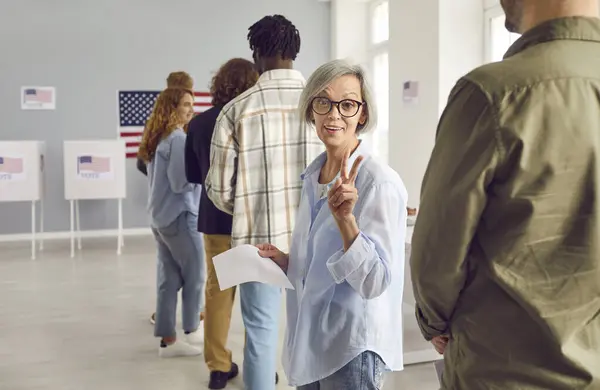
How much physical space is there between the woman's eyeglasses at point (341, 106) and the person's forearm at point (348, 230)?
0.37 metres

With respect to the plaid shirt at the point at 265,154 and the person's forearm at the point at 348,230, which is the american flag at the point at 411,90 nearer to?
the plaid shirt at the point at 265,154

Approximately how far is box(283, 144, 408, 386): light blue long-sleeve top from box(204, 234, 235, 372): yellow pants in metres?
1.47

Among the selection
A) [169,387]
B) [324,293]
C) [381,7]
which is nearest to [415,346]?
[169,387]

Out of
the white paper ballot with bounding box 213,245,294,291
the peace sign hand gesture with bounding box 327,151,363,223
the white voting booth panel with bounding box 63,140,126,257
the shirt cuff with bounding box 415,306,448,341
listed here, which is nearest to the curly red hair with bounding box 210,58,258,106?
the white paper ballot with bounding box 213,245,294,291

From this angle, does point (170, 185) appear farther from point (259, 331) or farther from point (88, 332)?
point (88, 332)

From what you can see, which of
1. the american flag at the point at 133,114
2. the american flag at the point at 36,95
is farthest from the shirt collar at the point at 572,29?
the american flag at the point at 36,95

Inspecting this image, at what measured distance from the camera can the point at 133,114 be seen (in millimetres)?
8539

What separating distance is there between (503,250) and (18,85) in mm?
8185

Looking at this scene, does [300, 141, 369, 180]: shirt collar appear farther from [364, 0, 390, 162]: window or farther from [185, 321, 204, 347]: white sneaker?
[364, 0, 390, 162]: window

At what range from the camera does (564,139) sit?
982 millimetres

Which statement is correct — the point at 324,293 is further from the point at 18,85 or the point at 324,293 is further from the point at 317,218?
the point at 18,85

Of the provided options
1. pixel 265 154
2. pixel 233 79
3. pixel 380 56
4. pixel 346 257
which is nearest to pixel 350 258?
pixel 346 257

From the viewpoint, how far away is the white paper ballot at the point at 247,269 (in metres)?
1.88

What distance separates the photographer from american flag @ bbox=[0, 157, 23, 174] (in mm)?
7305
